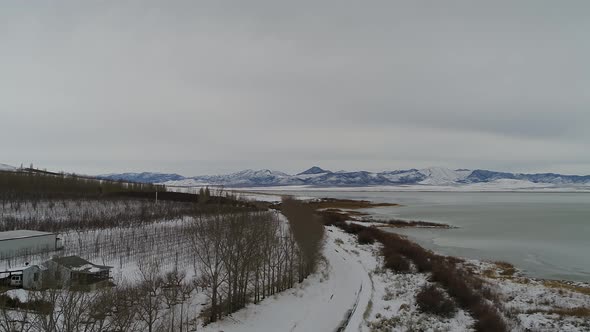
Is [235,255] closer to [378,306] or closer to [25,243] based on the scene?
[378,306]

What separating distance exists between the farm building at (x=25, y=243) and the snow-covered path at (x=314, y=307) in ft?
67.3

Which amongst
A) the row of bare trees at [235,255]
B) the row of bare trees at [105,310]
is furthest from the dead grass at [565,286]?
the row of bare trees at [105,310]

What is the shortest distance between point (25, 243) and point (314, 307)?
23874 mm

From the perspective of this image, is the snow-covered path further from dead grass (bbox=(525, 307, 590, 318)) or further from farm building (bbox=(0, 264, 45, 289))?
farm building (bbox=(0, 264, 45, 289))

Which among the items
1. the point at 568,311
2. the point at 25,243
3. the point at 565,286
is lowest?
the point at 565,286

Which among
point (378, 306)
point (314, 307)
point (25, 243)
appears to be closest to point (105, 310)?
point (314, 307)

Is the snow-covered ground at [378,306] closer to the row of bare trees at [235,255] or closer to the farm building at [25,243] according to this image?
the row of bare trees at [235,255]

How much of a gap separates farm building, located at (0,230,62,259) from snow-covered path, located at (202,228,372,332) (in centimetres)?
2052

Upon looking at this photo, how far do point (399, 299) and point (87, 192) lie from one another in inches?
2848

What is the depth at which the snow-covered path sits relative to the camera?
1530 centimetres

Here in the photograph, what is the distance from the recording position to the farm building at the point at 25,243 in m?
29.4

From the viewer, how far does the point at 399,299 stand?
787 inches

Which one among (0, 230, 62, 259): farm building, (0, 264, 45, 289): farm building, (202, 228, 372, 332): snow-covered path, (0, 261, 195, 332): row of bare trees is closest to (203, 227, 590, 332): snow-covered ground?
(202, 228, 372, 332): snow-covered path

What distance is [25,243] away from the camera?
99.9 feet
